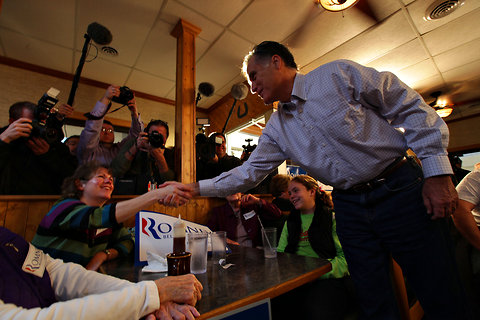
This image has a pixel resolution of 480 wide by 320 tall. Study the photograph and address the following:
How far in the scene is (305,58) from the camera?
10.9 feet

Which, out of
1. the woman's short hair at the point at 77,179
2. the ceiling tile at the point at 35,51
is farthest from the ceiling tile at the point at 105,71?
the woman's short hair at the point at 77,179

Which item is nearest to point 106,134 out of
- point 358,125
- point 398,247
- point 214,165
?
point 214,165

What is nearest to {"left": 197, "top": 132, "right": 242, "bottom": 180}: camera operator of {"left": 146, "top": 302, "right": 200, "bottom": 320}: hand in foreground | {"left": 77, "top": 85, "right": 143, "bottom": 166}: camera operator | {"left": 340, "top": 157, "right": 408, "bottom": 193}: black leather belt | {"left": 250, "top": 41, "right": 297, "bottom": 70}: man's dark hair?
{"left": 77, "top": 85, "right": 143, "bottom": 166}: camera operator

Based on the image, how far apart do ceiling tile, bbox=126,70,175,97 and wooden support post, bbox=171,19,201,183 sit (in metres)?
1.21

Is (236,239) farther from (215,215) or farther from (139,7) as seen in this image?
(139,7)

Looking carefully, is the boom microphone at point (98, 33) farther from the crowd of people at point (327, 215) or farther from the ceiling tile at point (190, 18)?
the crowd of people at point (327, 215)

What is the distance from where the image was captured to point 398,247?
871 mm

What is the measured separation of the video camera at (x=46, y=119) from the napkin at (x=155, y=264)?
1259 mm

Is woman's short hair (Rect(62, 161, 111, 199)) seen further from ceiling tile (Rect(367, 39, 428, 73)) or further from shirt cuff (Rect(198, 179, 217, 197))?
ceiling tile (Rect(367, 39, 428, 73))

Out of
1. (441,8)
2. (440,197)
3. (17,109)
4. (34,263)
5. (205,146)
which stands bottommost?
(34,263)

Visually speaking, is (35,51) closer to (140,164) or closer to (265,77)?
(140,164)

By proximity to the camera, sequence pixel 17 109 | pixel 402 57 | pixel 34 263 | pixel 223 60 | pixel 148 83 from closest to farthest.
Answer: pixel 34 263 < pixel 17 109 < pixel 223 60 < pixel 402 57 < pixel 148 83

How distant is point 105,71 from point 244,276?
147 inches

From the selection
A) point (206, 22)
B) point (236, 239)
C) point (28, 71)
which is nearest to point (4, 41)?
point (28, 71)
